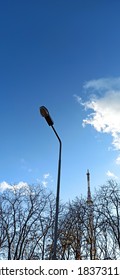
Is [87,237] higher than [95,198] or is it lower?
lower

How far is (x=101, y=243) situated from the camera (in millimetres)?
24766

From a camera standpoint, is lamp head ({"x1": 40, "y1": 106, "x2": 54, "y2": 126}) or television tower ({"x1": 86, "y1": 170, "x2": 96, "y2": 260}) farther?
television tower ({"x1": 86, "y1": 170, "x2": 96, "y2": 260})

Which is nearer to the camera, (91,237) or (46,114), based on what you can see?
(46,114)

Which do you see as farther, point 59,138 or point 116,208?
point 116,208

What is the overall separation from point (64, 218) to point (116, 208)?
5526 millimetres

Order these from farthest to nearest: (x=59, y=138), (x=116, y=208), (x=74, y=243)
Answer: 1. (x=74, y=243)
2. (x=116, y=208)
3. (x=59, y=138)

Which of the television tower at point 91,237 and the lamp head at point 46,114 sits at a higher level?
the lamp head at point 46,114

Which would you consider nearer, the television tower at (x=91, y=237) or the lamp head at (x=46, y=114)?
the lamp head at (x=46, y=114)

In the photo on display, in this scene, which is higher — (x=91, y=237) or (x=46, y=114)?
(x=46, y=114)

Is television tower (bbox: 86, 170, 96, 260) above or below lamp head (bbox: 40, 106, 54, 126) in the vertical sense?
below
